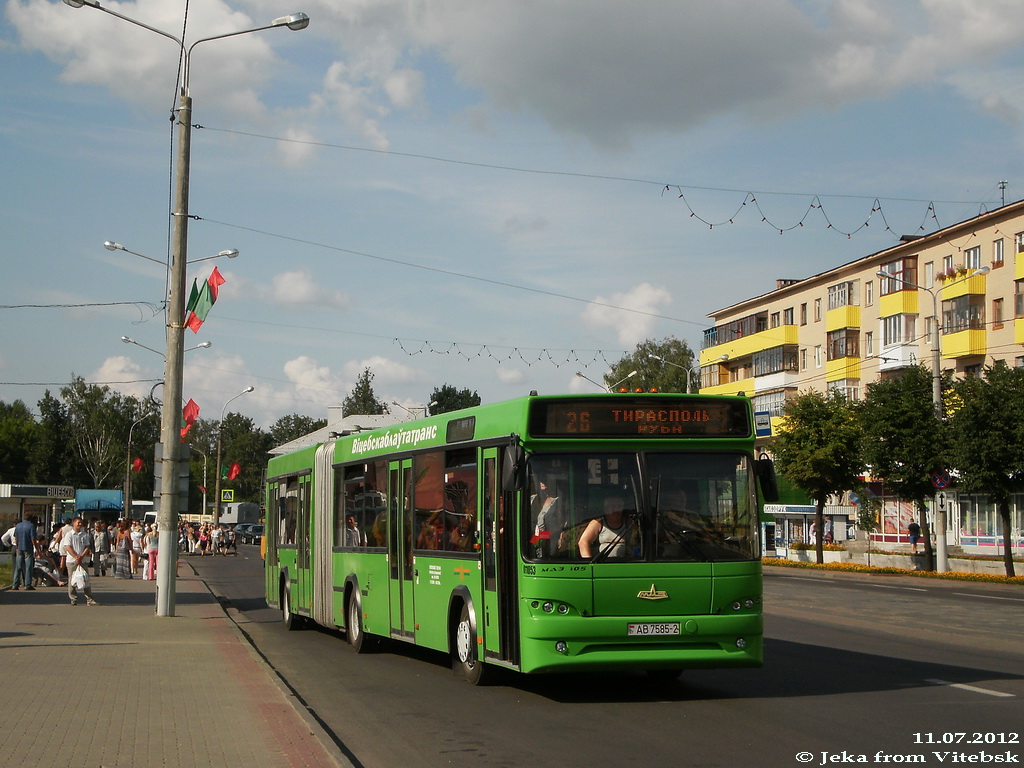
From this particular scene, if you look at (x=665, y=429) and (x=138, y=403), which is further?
(x=138, y=403)

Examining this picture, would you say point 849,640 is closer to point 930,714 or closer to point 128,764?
point 930,714

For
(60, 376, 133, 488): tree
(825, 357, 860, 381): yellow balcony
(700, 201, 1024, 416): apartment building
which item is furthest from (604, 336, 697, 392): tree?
(60, 376, 133, 488): tree

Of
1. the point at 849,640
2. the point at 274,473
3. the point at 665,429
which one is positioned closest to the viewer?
the point at 665,429

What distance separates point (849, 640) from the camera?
704 inches

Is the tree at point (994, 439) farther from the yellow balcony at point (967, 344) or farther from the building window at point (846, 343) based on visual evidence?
the building window at point (846, 343)

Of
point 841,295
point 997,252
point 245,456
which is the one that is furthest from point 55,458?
point 997,252

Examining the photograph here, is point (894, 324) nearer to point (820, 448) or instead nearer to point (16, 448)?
point (820, 448)

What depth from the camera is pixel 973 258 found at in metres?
59.3

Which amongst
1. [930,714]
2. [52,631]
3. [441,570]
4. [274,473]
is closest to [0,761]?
[441,570]

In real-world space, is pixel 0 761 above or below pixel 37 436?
below

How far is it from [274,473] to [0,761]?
1478cm

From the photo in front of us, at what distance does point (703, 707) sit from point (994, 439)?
29.0m

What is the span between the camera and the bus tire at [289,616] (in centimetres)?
2083

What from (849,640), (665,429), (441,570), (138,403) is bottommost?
(849,640)
